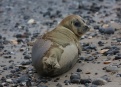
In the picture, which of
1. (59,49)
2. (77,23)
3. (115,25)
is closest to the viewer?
(59,49)

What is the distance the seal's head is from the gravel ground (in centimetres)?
43

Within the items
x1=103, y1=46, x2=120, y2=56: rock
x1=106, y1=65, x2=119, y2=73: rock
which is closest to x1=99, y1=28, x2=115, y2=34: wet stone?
x1=103, y1=46, x2=120, y2=56: rock

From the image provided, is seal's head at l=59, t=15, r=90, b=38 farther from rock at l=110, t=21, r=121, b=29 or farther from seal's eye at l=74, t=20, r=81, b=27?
rock at l=110, t=21, r=121, b=29

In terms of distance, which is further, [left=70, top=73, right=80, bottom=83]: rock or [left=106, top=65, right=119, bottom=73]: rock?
[left=106, top=65, right=119, bottom=73]: rock

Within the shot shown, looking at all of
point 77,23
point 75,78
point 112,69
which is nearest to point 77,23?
point 77,23

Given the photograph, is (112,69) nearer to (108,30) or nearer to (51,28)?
(108,30)

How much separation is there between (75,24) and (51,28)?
2.89m

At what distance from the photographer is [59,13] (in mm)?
10500

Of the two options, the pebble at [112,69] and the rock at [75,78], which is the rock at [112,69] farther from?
the rock at [75,78]

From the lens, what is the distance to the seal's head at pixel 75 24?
20.4ft

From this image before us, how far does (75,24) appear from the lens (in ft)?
20.5

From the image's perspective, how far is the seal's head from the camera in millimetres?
6207

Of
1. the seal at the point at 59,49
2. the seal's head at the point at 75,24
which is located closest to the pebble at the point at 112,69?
the seal at the point at 59,49

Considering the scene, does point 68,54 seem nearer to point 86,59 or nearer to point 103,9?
point 86,59
